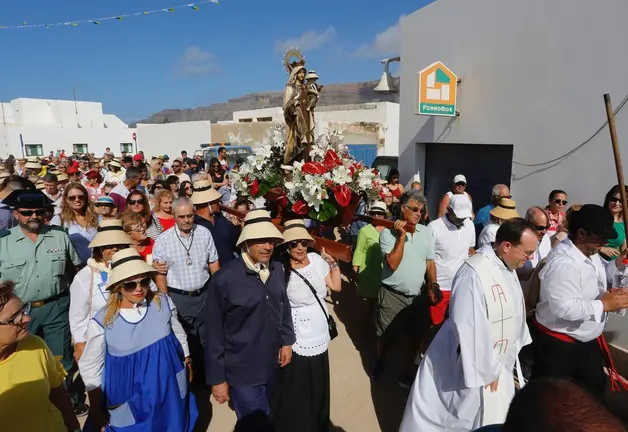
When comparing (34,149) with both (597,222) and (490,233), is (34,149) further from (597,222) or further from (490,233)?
(597,222)

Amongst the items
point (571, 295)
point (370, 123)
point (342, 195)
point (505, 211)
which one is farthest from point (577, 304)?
point (370, 123)

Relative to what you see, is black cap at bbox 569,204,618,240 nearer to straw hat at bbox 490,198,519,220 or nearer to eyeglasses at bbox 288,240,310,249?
straw hat at bbox 490,198,519,220

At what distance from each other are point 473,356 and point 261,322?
152 centimetres

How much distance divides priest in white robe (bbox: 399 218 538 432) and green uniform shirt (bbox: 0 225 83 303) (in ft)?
11.1

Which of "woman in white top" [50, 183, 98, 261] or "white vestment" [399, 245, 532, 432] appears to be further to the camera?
"woman in white top" [50, 183, 98, 261]

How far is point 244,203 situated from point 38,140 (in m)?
36.8

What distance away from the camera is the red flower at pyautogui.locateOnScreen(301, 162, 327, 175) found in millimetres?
2982

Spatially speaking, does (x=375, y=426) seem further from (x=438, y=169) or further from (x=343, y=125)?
(x=343, y=125)

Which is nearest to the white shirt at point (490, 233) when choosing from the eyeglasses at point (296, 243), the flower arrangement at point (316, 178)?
the flower arrangement at point (316, 178)

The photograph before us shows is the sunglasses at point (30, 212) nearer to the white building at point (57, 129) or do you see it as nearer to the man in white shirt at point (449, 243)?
the man in white shirt at point (449, 243)

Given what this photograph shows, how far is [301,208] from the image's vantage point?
3.03 meters

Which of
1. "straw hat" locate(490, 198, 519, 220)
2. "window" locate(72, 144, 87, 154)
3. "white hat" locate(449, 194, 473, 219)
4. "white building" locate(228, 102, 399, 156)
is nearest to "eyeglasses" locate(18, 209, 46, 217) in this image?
"white hat" locate(449, 194, 473, 219)

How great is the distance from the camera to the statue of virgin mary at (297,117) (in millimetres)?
3541

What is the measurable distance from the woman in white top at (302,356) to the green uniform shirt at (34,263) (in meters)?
2.27
